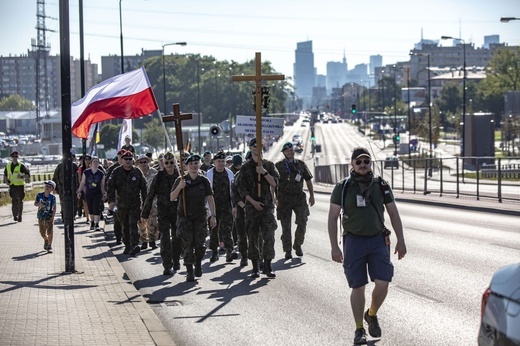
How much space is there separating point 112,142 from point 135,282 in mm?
115034

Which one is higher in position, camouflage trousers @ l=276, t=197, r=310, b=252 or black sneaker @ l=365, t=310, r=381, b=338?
camouflage trousers @ l=276, t=197, r=310, b=252

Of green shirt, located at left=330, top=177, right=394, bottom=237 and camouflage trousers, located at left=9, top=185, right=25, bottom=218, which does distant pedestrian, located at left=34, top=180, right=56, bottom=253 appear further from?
green shirt, located at left=330, top=177, right=394, bottom=237

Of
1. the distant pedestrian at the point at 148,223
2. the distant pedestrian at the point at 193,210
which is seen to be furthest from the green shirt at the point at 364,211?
the distant pedestrian at the point at 148,223

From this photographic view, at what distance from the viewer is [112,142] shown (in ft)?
421

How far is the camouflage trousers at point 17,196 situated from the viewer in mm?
27703

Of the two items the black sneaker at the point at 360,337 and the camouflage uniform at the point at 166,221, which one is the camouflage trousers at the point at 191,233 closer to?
the camouflage uniform at the point at 166,221

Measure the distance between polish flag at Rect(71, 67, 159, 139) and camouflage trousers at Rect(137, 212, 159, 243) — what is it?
6.66ft

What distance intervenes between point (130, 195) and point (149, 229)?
6.13ft

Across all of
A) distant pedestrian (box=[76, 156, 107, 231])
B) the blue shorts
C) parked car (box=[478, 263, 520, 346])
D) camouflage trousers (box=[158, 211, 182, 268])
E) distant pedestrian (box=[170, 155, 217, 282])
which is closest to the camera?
parked car (box=[478, 263, 520, 346])

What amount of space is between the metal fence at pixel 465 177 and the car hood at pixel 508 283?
21921 millimetres

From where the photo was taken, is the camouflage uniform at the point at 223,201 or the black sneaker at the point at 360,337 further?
the camouflage uniform at the point at 223,201

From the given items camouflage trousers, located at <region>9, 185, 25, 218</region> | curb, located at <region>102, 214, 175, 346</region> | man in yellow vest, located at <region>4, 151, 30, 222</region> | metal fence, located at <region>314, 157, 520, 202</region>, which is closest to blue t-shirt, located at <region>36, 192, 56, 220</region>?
A: curb, located at <region>102, 214, 175, 346</region>

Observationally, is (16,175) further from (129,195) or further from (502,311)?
(502,311)

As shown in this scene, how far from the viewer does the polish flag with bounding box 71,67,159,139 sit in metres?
18.4
